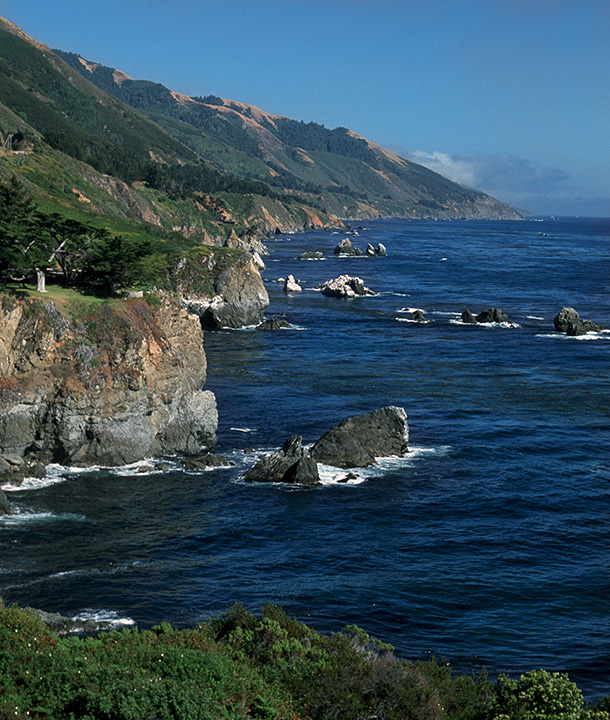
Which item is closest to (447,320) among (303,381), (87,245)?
(303,381)

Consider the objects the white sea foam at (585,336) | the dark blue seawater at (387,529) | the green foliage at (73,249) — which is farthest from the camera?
the white sea foam at (585,336)

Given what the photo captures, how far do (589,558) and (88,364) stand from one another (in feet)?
107

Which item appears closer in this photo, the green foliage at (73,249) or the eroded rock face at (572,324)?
the green foliage at (73,249)

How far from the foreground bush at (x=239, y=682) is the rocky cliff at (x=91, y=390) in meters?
25.2

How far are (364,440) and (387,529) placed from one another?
1235cm

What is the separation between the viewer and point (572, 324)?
103 m

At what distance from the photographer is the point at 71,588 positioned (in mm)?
34875

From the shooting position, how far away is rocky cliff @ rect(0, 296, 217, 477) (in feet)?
159

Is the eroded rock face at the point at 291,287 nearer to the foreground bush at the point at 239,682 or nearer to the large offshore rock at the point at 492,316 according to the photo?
the large offshore rock at the point at 492,316

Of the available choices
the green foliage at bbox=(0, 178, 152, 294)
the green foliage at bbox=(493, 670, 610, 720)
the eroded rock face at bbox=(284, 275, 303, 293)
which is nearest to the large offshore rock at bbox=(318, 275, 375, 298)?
the eroded rock face at bbox=(284, 275, 303, 293)

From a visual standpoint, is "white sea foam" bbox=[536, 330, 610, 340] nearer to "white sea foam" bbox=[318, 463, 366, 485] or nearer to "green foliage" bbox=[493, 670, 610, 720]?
"white sea foam" bbox=[318, 463, 366, 485]

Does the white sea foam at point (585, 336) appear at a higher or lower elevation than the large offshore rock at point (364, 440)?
higher

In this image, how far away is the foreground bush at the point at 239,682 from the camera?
65.9 ft

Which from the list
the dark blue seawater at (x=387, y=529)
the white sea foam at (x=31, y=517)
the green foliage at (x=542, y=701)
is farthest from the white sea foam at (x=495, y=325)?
the green foliage at (x=542, y=701)
